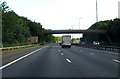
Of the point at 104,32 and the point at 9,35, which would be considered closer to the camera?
the point at 9,35

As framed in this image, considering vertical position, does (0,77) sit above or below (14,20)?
below

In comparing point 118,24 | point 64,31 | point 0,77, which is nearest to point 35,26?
point 64,31

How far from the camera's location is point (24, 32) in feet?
375

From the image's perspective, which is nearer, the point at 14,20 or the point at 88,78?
the point at 88,78

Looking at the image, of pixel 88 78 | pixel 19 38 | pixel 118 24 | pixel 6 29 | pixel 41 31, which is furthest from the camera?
pixel 41 31

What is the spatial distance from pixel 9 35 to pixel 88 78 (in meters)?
73.2

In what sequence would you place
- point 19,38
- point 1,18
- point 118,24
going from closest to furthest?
1. point 1,18
2. point 19,38
3. point 118,24

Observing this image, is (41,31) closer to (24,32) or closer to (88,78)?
(24,32)

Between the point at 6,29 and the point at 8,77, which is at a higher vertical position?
the point at 6,29

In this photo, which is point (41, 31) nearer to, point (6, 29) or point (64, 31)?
point (64, 31)

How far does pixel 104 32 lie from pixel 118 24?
1234 centimetres

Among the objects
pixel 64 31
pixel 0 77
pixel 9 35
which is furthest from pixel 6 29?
pixel 0 77

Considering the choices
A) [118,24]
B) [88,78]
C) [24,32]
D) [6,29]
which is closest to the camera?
[88,78]

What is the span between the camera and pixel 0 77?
12.2 meters
